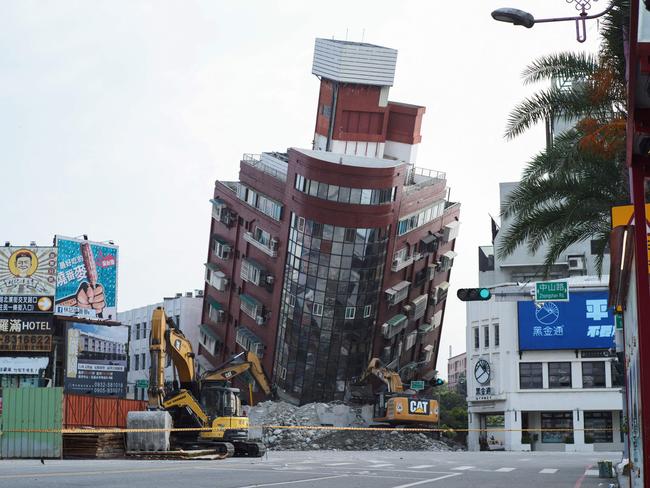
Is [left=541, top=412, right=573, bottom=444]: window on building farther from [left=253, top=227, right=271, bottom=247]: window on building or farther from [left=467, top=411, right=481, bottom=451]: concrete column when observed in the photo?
[left=253, top=227, right=271, bottom=247]: window on building

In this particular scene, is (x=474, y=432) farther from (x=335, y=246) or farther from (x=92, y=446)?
(x=92, y=446)

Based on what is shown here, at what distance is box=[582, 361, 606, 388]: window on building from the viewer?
78.7 meters

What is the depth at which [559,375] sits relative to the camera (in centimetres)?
7988

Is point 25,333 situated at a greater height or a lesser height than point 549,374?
greater

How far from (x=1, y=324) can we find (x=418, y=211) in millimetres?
35946

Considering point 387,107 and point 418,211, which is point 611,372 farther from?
point 387,107

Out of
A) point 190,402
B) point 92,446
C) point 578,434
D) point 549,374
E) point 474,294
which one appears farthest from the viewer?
point 549,374

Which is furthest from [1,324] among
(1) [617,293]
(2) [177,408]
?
(1) [617,293]

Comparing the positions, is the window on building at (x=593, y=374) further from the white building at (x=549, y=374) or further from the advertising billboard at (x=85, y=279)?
the advertising billboard at (x=85, y=279)

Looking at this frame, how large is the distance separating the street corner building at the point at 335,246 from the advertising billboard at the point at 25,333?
14441 mm

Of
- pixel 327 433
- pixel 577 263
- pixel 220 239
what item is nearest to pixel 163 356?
pixel 327 433

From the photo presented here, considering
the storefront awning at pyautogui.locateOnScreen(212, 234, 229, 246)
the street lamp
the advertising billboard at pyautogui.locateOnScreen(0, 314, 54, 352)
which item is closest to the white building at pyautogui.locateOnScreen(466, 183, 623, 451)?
the storefront awning at pyautogui.locateOnScreen(212, 234, 229, 246)

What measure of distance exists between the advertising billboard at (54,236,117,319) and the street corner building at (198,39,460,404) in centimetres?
869

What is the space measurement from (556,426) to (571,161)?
57.7 meters
